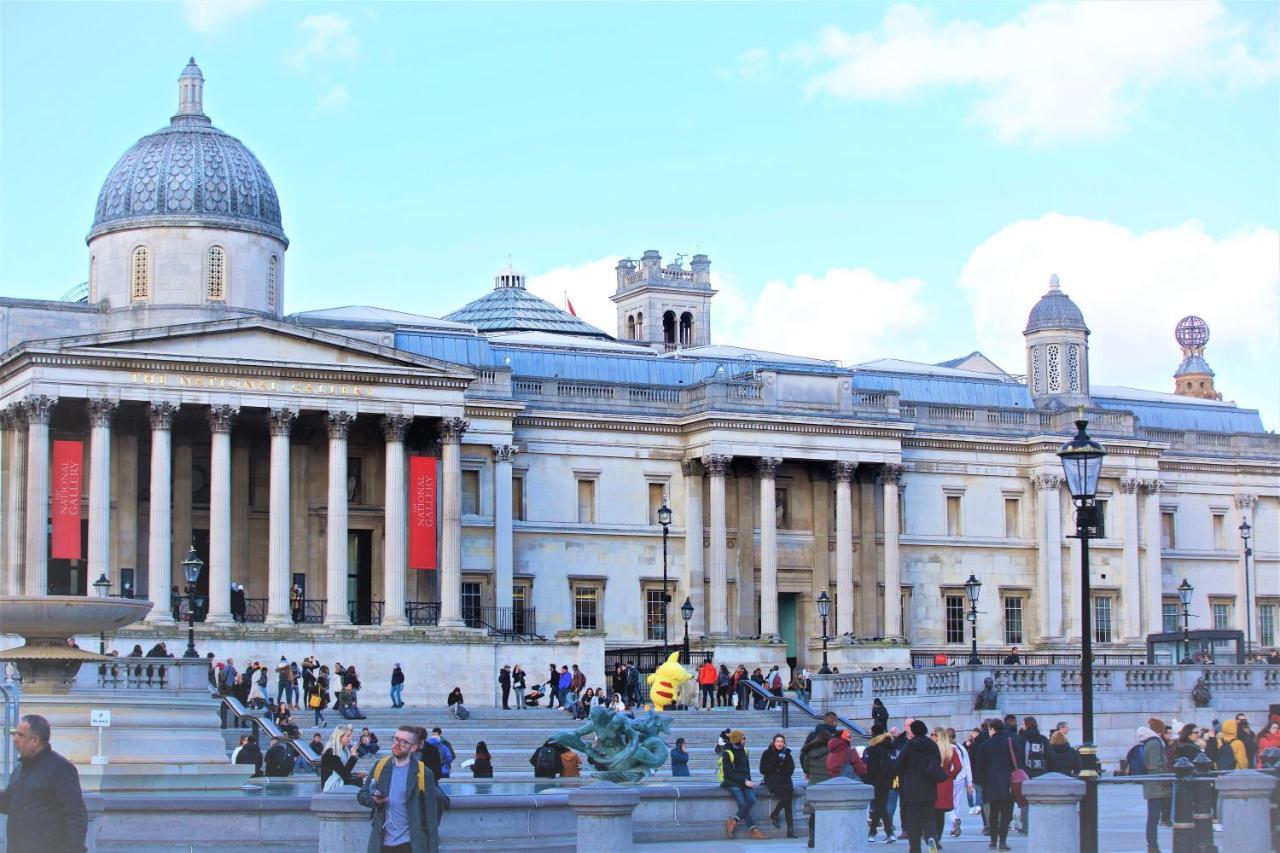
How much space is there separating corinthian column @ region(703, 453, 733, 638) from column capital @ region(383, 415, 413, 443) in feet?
41.3

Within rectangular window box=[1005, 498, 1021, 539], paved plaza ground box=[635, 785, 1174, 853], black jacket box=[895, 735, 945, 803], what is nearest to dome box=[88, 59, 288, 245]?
rectangular window box=[1005, 498, 1021, 539]

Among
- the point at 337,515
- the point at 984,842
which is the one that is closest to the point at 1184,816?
the point at 984,842

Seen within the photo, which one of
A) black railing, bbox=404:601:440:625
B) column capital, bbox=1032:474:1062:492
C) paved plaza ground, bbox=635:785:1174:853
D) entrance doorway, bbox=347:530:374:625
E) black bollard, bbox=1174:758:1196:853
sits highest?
column capital, bbox=1032:474:1062:492

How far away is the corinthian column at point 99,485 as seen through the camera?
61.5m

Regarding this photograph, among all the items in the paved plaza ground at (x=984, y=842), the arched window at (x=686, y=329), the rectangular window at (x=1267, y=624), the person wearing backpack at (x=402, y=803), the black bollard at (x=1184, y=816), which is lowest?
the paved plaza ground at (x=984, y=842)

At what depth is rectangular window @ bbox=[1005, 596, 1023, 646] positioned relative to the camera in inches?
3219

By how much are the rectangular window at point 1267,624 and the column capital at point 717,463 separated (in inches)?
1037

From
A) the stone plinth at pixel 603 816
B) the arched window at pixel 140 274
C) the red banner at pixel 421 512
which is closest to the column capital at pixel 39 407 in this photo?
the arched window at pixel 140 274

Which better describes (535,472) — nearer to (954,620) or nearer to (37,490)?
(954,620)

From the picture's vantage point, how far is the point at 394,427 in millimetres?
66312

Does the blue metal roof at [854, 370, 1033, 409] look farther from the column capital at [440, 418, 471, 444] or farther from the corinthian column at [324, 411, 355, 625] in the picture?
the corinthian column at [324, 411, 355, 625]

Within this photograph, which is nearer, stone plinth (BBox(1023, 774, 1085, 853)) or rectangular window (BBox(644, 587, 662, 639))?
stone plinth (BBox(1023, 774, 1085, 853))

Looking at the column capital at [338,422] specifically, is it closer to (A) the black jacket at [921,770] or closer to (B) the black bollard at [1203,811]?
(A) the black jacket at [921,770]

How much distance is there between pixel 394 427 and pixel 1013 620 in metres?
27.1
